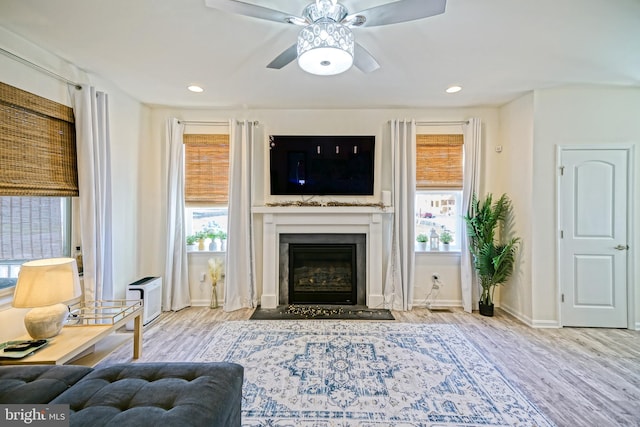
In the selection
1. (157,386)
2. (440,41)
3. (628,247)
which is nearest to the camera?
(157,386)

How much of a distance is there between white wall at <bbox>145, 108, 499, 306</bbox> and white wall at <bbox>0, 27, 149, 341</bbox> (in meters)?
0.21

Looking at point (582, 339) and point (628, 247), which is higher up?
point (628, 247)

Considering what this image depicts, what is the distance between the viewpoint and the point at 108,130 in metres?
2.97

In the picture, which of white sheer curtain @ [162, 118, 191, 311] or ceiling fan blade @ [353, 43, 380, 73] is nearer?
ceiling fan blade @ [353, 43, 380, 73]

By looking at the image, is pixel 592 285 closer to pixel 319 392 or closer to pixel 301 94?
pixel 319 392

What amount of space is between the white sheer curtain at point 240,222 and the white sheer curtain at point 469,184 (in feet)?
9.57

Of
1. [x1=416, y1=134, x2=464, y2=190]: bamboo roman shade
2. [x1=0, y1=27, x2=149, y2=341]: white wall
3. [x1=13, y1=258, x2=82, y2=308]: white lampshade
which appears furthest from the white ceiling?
[x1=13, y1=258, x2=82, y2=308]: white lampshade

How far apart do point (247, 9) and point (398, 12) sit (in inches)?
33.5

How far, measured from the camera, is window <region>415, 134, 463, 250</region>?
3908mm

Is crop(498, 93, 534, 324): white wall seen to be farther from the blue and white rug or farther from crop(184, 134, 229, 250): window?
crop(184, 134, 229, 250): window

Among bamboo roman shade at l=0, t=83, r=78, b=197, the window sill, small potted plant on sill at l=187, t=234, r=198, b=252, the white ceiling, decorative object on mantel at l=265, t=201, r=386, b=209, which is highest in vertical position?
the white ceiling

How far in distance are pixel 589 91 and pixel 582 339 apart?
282 centimetres

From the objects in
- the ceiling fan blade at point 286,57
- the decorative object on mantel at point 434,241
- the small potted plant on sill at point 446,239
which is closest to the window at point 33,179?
the ceiling fan blade at point 286,57

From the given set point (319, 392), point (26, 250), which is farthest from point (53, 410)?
point (26, 250)
